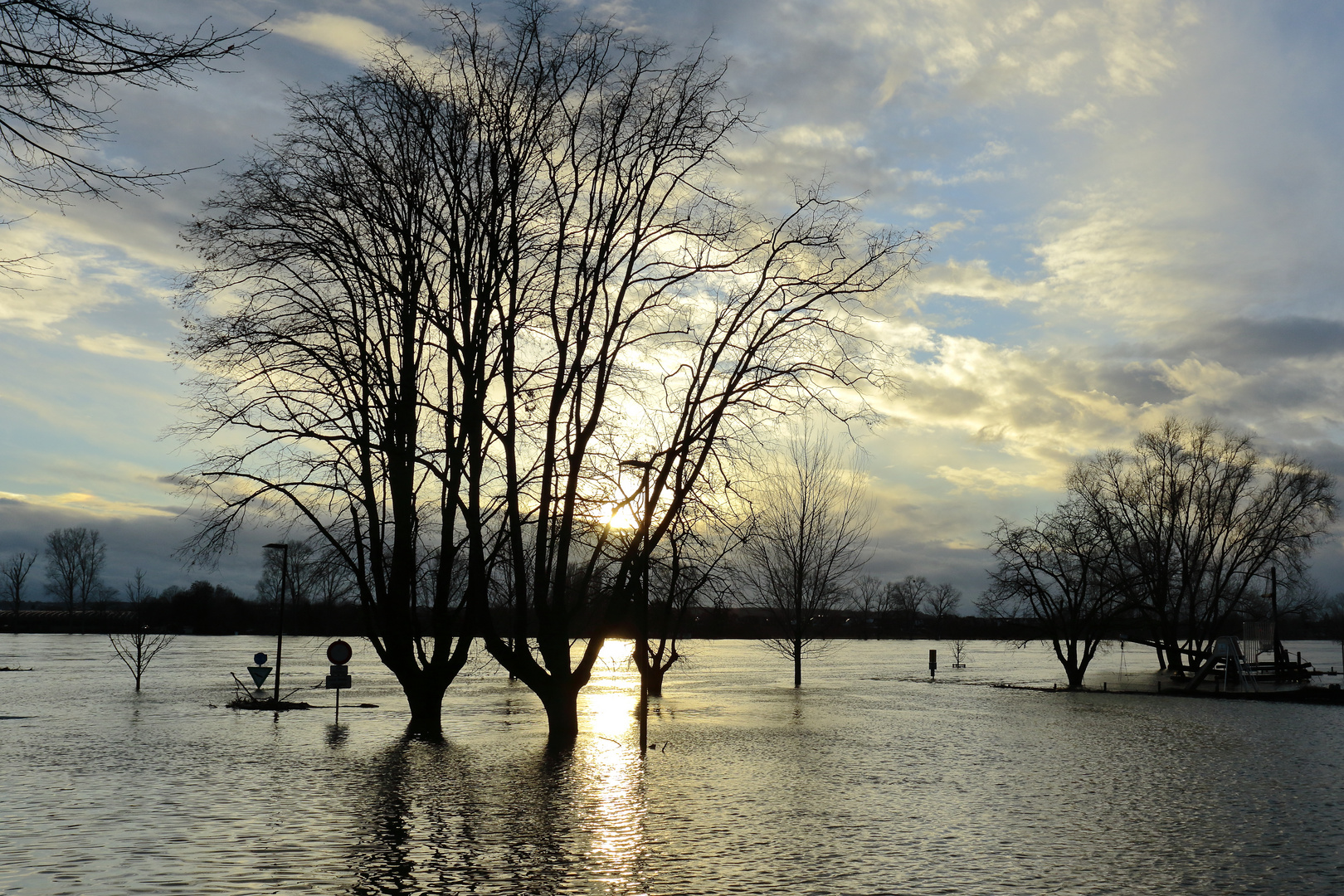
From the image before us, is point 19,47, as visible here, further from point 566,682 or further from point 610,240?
point 566,682

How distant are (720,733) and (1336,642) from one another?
580 feet

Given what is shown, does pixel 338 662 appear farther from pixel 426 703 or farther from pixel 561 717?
pixel 561 717

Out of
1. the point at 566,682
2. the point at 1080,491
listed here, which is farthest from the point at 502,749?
the point at 1080,491

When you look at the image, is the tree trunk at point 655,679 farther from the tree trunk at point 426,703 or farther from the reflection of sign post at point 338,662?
the tree trunk at point 426,703

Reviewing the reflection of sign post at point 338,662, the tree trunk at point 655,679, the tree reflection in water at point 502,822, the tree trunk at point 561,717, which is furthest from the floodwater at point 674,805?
the tree trunk at point 655,679

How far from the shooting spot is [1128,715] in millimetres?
32812

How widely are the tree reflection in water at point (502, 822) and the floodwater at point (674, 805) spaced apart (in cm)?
5

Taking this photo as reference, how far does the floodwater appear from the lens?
974 cm

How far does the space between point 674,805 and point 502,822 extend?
2586 millimetres

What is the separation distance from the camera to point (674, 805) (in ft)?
46.4

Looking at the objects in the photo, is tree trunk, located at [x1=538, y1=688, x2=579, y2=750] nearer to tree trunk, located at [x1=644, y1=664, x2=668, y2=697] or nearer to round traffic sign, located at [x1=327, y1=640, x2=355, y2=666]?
round traffic sign, located at [x1=327, y1=640, x2=355, y2=666]

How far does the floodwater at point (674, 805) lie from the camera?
974cm

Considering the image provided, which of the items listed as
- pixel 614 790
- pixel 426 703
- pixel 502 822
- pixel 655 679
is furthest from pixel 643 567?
pixel 655 679

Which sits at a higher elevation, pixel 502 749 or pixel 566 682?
pixel 566 682
